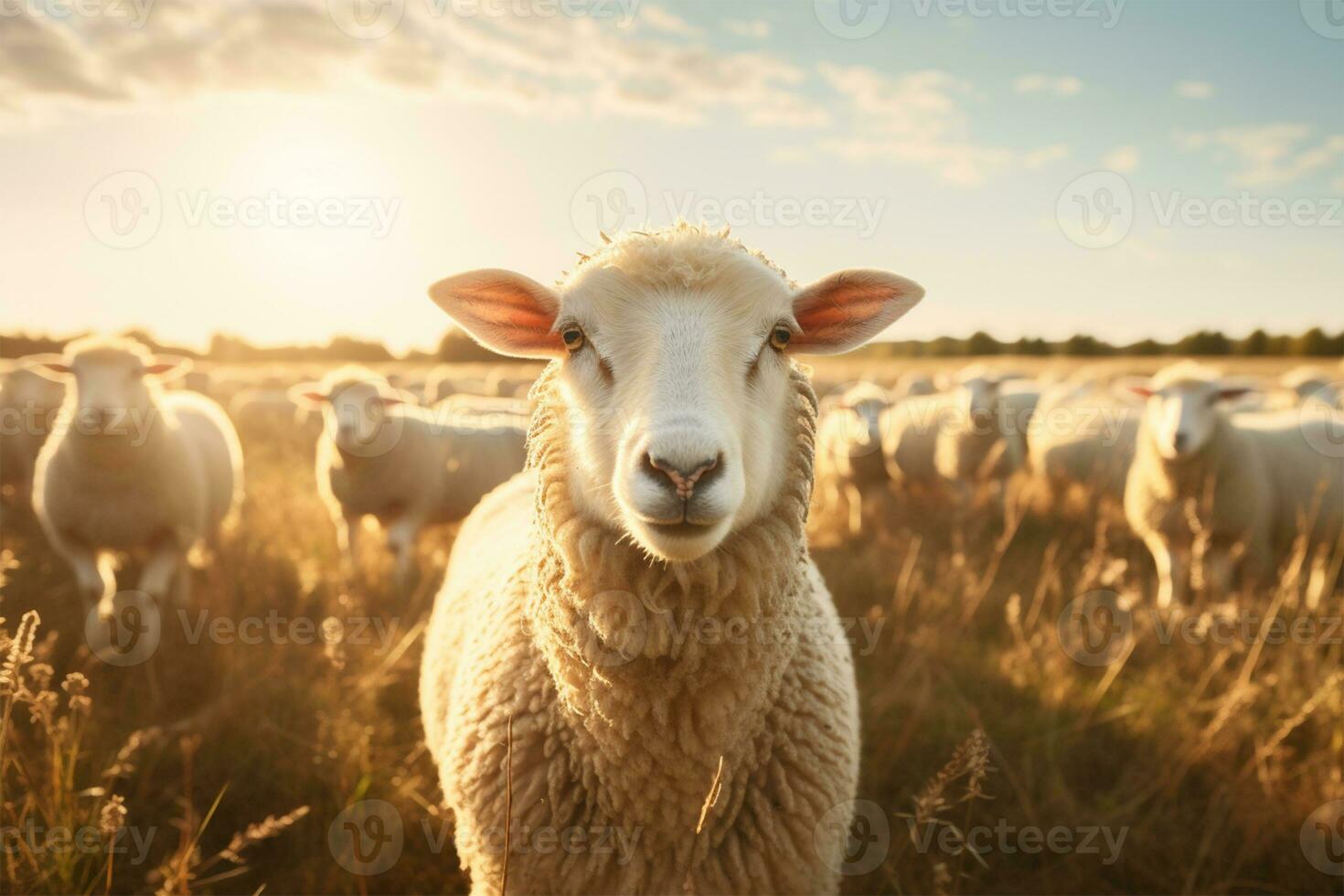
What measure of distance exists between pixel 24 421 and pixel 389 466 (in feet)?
16.4

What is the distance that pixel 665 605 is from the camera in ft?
6.25

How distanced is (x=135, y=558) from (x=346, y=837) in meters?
4.26

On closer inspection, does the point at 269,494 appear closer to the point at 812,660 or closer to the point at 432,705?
the point at 432,705

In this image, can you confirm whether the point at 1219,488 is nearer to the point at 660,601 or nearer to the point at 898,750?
the point at 898,750

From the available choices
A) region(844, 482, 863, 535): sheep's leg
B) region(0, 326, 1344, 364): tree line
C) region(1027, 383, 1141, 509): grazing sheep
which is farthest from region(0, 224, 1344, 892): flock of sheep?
region(0, 326, 1344, 364): tree line

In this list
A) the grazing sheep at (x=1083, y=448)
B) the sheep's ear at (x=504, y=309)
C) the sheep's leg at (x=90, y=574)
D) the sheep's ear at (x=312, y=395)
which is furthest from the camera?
the grazing sheep at (x=1083, y=448)

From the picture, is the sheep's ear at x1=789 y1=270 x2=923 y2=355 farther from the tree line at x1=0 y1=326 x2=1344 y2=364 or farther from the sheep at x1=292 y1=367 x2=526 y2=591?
the tree line at x1=0 y1=326 x2=1344 y2=364

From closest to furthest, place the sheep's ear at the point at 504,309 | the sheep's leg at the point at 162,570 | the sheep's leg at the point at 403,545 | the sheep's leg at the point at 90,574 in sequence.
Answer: the sheep's ear at the point at 504,309, the sheep's leg at the point at 90,574, the sheep's leg at the point at 162,570, the sheep's leg at the point at 403,545

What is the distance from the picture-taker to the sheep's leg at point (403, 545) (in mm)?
6066

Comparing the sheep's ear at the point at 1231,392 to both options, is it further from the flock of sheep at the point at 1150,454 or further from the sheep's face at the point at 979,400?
the sheep's face at the point at 979,400

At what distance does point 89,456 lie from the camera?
4.72 meters

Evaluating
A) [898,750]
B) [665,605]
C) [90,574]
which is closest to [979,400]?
[898,750]

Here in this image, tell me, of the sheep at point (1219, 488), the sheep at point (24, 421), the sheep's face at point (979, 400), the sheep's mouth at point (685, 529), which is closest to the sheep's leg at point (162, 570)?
the sheep at point (24, 421)

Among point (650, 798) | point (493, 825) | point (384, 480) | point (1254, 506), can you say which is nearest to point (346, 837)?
point (493, 825)
